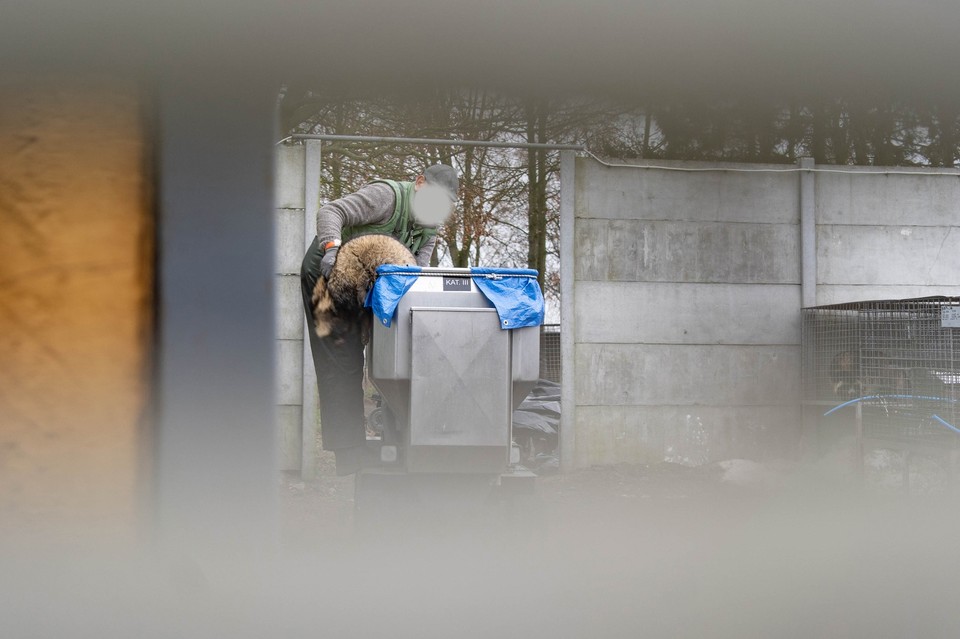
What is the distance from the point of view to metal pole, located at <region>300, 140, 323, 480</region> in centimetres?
640

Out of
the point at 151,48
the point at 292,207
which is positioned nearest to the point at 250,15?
the point at 151,48

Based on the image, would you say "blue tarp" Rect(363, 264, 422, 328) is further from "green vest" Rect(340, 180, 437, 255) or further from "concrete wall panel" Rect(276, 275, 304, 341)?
"concrete wall panel" Rect(276, 275, 304, 341)

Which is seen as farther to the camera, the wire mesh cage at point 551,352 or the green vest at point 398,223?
the wire mesh cage at point 551,352

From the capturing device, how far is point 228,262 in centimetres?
218

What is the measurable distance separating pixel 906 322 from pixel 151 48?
18.2ft

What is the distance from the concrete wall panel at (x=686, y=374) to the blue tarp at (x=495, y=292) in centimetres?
342

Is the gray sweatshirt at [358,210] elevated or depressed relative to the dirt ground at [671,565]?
elevated

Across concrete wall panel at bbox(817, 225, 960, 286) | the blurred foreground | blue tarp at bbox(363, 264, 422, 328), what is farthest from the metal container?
concrete wall panel at bbox(817, 225, 960, 286)

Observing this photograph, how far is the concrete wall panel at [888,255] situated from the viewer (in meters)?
7.19

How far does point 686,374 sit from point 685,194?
54.3 inches

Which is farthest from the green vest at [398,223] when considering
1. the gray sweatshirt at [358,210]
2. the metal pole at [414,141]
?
the metal pole at [414,141]

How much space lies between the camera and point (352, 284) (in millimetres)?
3693

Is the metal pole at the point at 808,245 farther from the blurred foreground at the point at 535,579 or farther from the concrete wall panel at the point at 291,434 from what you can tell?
the concrete wall panel at the point at 291,434

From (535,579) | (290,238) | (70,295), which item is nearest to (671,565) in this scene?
(535,579)
